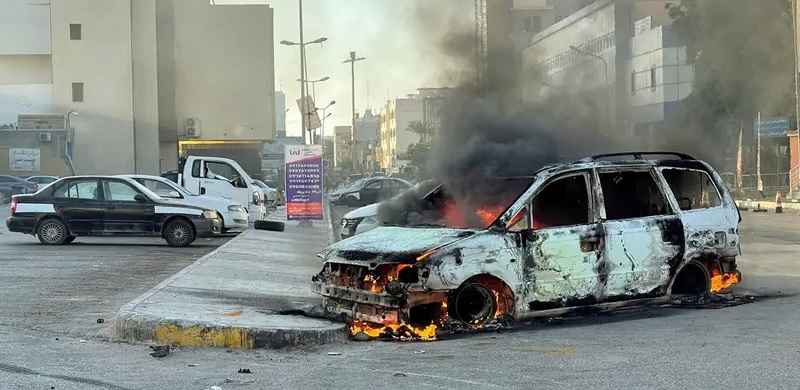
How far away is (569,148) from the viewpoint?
36.5ft

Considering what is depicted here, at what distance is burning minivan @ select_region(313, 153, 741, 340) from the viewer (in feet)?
26.2

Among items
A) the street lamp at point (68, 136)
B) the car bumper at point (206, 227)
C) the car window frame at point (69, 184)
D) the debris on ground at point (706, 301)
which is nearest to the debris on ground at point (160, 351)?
the debris on ground at point (706, 301)

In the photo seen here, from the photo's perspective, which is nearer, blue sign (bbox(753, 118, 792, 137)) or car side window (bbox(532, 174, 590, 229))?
car side window (bbox(532, 174, 590, 229))

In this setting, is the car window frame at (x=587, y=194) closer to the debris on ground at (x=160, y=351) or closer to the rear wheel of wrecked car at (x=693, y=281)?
the rear wheel of wrecked car at (x=693, y=281)

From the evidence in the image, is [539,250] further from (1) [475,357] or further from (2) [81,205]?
(2) [81,205]

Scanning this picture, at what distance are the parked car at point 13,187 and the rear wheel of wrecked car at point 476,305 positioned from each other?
141 feet

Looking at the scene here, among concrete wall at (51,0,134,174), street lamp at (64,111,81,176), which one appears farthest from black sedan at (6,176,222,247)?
concrete wall at (51,0,134,174)

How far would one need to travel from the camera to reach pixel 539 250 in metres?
8.48

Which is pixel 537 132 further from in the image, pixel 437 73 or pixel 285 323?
pixel 285 323

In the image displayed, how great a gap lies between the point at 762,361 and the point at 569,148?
15.5 feet

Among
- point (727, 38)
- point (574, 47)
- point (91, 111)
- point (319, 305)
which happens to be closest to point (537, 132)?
point (319, 305)

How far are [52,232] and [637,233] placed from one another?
13.3 meters

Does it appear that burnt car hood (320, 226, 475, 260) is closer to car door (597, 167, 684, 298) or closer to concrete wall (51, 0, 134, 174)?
car door (597, 167, 684, 298)

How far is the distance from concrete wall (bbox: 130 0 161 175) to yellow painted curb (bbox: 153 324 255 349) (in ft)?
161
